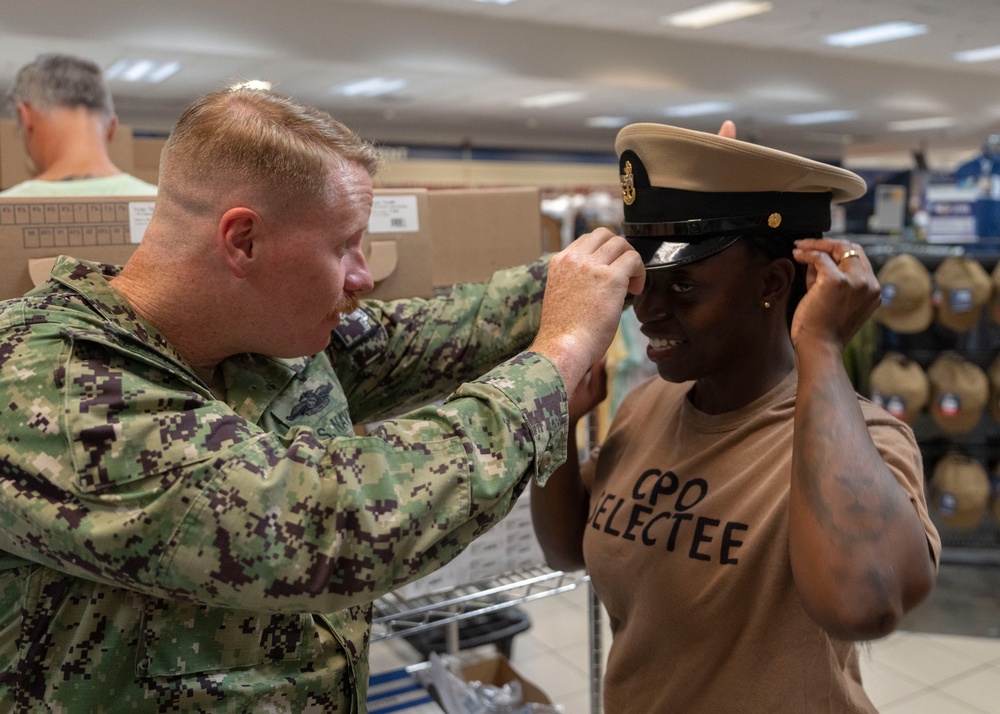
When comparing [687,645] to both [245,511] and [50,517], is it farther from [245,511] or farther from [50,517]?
[50,517]

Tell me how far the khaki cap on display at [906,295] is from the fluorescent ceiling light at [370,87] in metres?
7.94

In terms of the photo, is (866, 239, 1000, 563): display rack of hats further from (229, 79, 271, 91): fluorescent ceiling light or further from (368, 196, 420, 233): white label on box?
(229, 79, 271, 91): fluorescent ceiling light

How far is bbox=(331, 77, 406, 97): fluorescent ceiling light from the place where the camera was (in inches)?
437

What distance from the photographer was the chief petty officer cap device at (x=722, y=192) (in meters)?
1.29

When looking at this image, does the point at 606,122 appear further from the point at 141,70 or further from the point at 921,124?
the point at 141,70

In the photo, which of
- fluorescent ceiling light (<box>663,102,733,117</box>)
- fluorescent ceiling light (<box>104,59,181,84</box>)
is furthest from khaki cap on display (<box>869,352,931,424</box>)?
fluorescent ceiling light (<box>663,102,733,117</box>)

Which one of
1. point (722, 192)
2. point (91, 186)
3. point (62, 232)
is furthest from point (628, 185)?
point (91, 186)

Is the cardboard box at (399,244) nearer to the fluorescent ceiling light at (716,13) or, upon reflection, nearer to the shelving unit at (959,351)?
the shelving unit at (959,351)

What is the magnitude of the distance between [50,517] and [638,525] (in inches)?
33.3

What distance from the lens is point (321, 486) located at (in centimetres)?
92

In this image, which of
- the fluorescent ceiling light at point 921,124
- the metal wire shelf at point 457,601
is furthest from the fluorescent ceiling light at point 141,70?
the fluorescent ceiling light at point 921,124

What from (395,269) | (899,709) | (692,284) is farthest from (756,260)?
(899,709)

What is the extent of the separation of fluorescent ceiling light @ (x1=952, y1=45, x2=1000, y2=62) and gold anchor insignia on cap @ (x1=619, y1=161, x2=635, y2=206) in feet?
39.8

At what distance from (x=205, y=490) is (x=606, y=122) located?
16.0m
